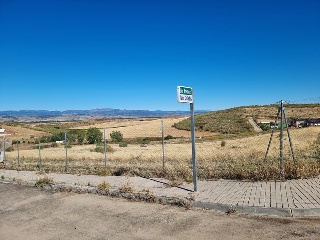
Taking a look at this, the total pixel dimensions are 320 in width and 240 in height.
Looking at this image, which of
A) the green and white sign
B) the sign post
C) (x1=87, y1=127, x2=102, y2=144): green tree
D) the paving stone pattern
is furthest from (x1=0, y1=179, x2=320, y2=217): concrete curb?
(x1=87, y1=127, x2=102, y2=144): green tree

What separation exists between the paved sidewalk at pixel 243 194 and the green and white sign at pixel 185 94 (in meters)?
2.25

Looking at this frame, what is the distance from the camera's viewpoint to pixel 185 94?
8.83m

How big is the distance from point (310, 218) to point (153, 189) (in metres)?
4.14

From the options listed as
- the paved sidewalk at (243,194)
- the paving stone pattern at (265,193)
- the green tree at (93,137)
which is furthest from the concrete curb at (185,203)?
the green tree at (93,137)

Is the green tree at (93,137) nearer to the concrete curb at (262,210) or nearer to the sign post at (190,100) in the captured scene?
the sign post at (190,100)

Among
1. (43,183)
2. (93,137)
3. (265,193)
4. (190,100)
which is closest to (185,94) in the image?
(190,100)

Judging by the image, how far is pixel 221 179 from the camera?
1022 centimetres

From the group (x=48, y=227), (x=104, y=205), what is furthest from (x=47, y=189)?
(x=48, y=227)

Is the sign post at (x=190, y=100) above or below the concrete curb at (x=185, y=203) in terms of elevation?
above

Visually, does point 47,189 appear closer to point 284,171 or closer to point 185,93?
point 185,93

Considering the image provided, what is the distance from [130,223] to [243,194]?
2789mm

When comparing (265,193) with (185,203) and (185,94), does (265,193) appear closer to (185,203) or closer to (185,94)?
(185,203)

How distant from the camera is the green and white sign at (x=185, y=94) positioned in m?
Answer: 8.55

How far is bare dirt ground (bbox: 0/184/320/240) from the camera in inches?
237
